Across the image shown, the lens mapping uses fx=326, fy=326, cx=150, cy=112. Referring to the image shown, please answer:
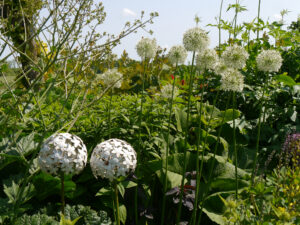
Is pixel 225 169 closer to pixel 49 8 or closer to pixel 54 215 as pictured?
pixel 54 215

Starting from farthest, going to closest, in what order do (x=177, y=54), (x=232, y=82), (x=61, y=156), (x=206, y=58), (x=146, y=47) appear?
(x=146, y=47), (x=177, y=54), (x=206, y=58), (x=232, y=82), (x=61, y=156)

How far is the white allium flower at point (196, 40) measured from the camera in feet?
6.09

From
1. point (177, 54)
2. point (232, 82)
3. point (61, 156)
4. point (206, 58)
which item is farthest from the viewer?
point (177, 54)

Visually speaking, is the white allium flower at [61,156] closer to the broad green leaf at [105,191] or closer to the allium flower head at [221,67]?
the broad green leaf at [105,191]

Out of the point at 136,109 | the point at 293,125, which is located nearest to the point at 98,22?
the point at 136,109

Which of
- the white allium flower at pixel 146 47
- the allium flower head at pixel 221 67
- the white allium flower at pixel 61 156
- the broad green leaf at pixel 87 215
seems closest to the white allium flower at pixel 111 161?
the white allium flower at pixel 61 156

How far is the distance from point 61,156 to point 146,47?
108 centimetres

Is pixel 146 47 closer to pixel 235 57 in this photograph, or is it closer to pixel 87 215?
pixel 235 57

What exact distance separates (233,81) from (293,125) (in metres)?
1.93

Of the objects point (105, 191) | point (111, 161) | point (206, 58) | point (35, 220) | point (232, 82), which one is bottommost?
point (35, 220)

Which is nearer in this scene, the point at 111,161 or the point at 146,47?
the point at 111,161

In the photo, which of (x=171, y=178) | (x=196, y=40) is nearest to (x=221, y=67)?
(x=196, y=40)

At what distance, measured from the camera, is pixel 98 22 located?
237cm

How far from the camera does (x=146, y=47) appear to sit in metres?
2.22
